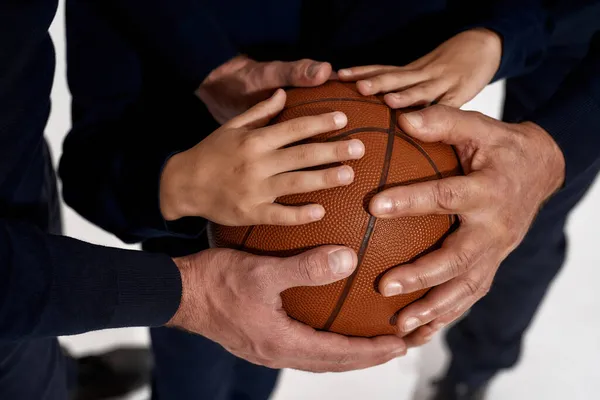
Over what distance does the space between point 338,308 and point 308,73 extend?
0.36 meters

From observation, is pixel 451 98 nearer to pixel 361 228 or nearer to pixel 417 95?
pixel 417 95

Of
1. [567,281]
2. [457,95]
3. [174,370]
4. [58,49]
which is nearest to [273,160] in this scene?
[457,95]

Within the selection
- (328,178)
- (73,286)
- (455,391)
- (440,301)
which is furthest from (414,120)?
(455,391)

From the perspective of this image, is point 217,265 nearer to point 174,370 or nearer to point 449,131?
point 449,131

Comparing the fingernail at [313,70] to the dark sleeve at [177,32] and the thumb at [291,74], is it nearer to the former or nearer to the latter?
the thumb at [291,74]

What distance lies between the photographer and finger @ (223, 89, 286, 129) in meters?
0.86

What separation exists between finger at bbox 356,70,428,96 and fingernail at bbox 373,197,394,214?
0.19 m

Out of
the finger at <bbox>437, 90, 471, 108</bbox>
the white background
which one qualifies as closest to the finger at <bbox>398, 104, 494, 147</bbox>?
the finger at <bbox>437, 90, 471, 108</bbox>

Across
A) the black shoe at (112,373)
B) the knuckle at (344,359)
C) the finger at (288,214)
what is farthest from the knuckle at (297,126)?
the black shoe at (112,373)

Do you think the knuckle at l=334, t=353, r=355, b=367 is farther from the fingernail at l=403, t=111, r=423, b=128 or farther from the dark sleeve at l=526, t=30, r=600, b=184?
the dark sleeve at l=526, t=30, r=600, b=184

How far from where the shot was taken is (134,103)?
114 centimetres

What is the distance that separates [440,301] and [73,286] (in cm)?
52

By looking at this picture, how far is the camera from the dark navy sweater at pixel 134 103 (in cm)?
80

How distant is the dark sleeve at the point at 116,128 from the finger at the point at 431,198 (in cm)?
37
